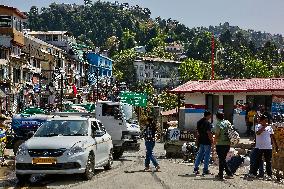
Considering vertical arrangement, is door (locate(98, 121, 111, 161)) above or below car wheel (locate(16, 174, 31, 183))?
above

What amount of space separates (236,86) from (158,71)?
128m

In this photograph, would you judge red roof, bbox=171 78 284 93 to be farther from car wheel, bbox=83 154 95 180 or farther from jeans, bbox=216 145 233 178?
car wheel, bbox=83 154 95 180

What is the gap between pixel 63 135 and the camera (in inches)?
583

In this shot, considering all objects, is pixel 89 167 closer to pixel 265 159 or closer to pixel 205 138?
pixel 205 138

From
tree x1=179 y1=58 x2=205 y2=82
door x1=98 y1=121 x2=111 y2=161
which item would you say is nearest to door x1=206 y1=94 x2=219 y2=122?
door x1=98 y1=121 x2=111 y2=161

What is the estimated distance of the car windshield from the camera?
1498 centimetres

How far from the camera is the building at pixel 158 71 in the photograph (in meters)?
158

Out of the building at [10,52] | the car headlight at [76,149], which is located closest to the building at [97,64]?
the building at [10,52]

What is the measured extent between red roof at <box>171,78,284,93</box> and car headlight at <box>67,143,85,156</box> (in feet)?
72.9

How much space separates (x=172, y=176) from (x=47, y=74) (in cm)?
6509

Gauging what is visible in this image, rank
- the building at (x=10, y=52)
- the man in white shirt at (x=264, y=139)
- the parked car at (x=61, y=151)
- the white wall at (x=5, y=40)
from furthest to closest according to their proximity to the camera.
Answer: the building at (x=10, y=52)
the white wall at (x=5, y=40)
the man in white shirt at (x=264, y=139)
the parked car at (x=61, y=151)

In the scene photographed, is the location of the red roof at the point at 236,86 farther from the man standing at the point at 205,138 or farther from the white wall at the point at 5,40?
the white wall at the point at 5,40

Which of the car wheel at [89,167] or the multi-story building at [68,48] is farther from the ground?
the multi-story building at [68,48]

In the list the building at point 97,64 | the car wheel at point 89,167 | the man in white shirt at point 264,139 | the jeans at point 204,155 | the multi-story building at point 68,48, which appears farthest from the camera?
the building at point 97,64
